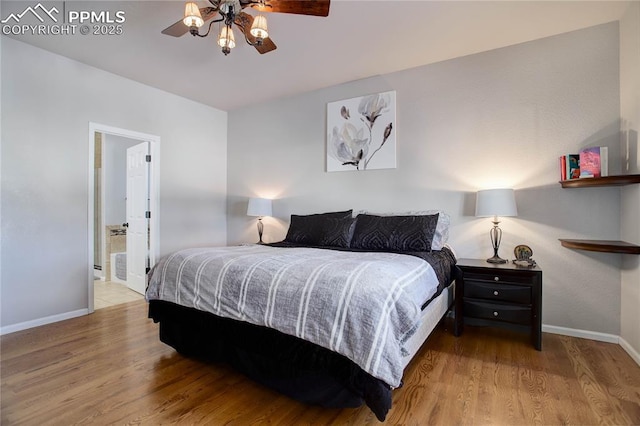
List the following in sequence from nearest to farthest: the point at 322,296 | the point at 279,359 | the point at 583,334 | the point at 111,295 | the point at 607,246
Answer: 1. the point at 322,296
2. the point at 279,359
3. the point at 607,246
4. the point at 583,334
5. the point at 111,295

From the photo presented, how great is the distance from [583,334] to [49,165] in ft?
17.2

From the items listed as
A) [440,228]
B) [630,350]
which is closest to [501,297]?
[440,228]

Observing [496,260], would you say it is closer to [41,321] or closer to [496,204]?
[496,204]

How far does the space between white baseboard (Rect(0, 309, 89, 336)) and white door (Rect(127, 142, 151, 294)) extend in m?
0.86

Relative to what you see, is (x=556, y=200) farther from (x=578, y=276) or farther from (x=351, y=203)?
(x=351, y=203)

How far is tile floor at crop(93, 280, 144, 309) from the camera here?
370cm

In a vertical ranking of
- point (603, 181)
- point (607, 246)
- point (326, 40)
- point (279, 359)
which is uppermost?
point (326, 40)

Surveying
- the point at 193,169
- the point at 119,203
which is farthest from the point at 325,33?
the point at 119,203

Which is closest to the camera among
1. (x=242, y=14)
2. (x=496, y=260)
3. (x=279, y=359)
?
(x=279, y=359)

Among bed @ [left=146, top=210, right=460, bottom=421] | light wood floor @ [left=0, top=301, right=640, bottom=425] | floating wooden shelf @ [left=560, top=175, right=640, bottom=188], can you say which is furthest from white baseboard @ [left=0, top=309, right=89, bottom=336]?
floating wooden shelf @ [left=560, top=175, right=640, bottom=188]

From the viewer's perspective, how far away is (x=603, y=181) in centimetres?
225

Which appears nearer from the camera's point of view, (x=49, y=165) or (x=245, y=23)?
(x=245, y=23)

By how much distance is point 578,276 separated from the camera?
265cm

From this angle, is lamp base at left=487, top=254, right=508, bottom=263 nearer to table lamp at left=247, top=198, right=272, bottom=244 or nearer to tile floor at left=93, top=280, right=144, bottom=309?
table lamp at left=247, top=198, right=272, bottom=244
